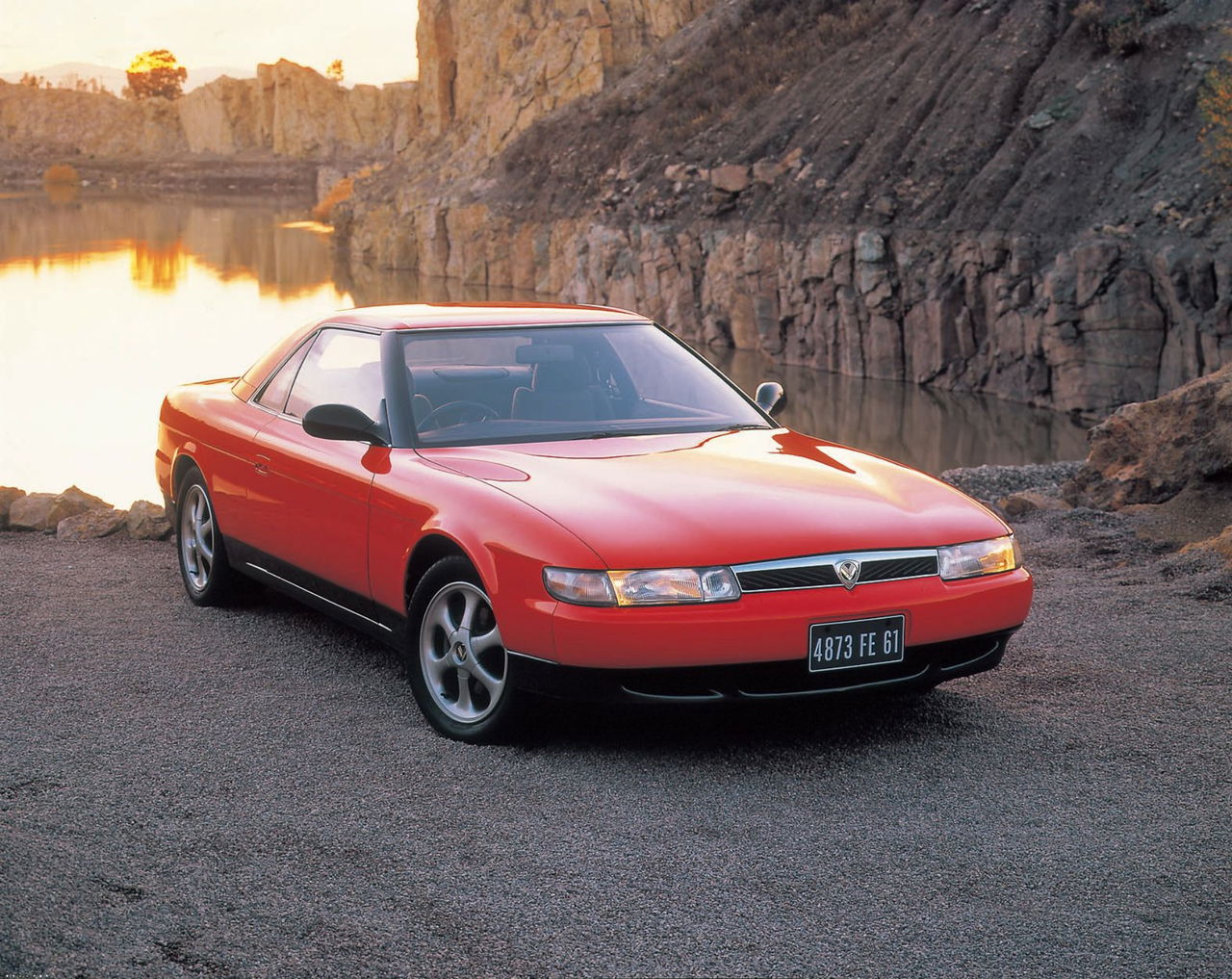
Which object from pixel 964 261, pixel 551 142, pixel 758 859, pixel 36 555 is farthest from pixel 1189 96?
pixel 551 142

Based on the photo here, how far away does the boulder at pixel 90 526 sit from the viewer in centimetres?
912

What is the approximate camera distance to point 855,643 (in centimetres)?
454

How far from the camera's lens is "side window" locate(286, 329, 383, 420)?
19.2 feet

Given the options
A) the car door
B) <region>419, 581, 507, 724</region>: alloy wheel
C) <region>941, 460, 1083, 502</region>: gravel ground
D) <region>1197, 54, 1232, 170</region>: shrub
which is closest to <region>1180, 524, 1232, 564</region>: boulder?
<region>419, 581, 507, 724</region>: alloy wheel

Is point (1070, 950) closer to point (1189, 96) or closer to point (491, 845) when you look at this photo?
point (491, 845)

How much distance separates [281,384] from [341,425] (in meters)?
1.21

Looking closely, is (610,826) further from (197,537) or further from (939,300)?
(939,300)

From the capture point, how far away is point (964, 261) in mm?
31125

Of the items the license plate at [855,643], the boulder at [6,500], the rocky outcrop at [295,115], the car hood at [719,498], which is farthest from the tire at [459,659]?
the rocky outcrop at [295,115]

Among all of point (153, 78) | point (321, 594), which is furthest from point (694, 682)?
point (153, 78)

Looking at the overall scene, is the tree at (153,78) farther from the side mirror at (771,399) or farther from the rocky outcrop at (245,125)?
the side mirror at (771,399)

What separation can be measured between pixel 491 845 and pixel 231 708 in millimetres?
1723

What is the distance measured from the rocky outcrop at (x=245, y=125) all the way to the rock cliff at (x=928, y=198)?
9939 centimetres

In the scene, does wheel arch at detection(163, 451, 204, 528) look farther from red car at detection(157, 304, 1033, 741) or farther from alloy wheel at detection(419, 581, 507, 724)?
alloy wheel at detection(419, 581, 507, 724)
